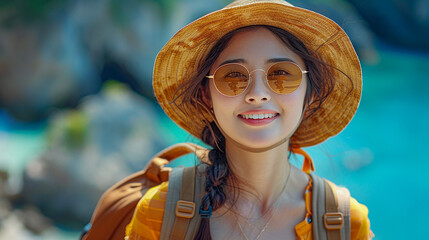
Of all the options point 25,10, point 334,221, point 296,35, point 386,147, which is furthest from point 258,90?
point 25,10

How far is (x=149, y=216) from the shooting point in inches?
57.7

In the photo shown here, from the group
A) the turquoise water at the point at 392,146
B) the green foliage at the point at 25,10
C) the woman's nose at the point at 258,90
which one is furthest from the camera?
the green foliage at the point at 25,10

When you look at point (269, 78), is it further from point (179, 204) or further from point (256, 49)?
point (179, 204)

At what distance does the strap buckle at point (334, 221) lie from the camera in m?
1.40

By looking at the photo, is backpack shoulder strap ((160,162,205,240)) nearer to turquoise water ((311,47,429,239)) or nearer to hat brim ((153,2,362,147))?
hat brim ((153,2,362,147))

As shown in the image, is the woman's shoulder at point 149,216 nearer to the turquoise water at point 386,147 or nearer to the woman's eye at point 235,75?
the woman's eye at point 235,75

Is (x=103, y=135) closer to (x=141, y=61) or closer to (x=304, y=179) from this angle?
(x=141, y=61)

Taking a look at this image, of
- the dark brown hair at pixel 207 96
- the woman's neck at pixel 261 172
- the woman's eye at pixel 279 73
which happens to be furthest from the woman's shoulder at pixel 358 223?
the woman's eye at pixel 279 73

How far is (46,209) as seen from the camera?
4.24m

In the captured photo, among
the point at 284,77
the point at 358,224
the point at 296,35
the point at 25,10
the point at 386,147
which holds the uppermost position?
the point at 25,10

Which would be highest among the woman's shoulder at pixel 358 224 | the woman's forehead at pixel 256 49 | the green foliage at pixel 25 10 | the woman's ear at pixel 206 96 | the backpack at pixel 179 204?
the green foliage at pixel 25 10

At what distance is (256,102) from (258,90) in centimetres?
4

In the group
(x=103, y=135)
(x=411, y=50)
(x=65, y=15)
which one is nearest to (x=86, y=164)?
(x=103, y=135)

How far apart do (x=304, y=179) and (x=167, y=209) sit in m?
0.50
